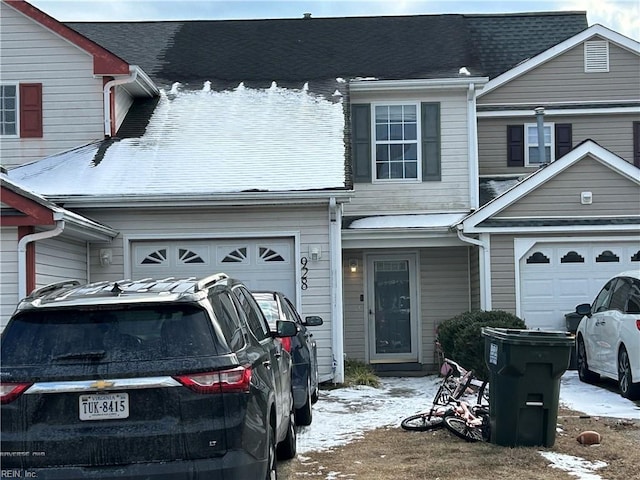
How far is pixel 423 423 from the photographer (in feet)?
29.5

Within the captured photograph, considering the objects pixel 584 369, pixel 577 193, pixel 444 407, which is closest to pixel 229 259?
pixel 444 407

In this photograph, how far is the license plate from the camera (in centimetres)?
483

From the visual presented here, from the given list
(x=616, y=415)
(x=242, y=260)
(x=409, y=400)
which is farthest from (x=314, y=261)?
(x=616, y=415)

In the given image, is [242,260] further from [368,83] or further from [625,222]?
[625,222]

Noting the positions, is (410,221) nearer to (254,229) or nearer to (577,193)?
(577,193)

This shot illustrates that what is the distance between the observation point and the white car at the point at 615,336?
10.7 meters

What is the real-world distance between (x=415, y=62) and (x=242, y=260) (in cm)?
664

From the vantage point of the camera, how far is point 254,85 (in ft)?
56.4

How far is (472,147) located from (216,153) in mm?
5231

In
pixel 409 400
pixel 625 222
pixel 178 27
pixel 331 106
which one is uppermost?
pixel 178 27

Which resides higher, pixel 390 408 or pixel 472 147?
pixel 472 147

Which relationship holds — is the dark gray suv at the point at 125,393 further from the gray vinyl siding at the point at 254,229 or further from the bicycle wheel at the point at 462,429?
the gray vinyl siding at the point at 254,229

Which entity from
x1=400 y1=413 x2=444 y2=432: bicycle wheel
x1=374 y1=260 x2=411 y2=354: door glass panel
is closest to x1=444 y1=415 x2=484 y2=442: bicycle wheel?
x1=400 y1=413 x2=444 y2=432: bicycle wheel

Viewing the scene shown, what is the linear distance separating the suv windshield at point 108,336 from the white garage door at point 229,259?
8.37 m
